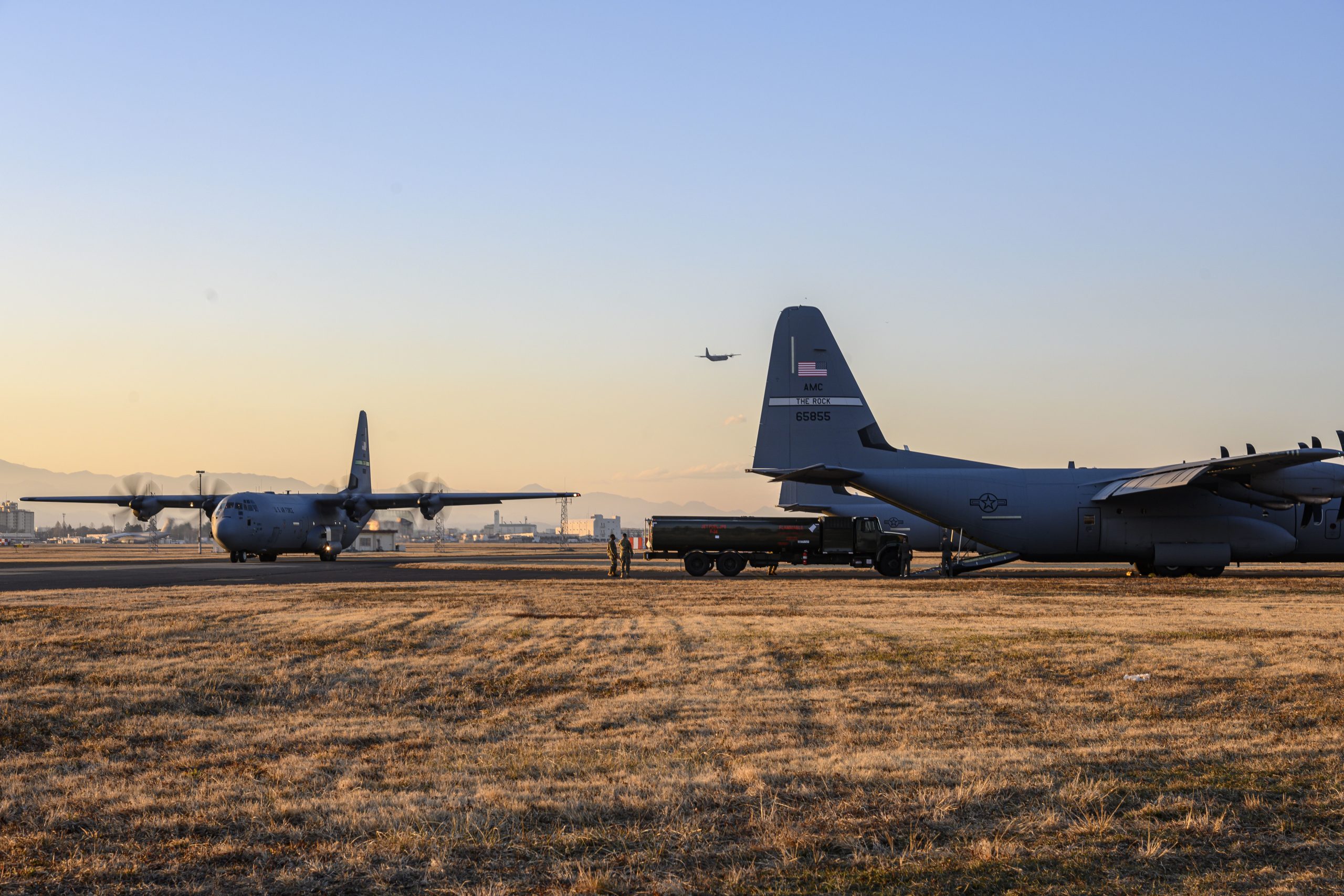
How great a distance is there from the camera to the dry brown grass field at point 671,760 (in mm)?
5789

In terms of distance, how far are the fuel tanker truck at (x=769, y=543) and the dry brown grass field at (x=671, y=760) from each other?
20.0m

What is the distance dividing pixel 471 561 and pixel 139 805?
56971 mm

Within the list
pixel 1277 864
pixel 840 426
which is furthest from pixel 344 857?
pixel 840 426

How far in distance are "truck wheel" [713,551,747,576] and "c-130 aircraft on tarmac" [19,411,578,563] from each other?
1951 centimetres

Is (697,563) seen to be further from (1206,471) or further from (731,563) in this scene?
(1206,471)

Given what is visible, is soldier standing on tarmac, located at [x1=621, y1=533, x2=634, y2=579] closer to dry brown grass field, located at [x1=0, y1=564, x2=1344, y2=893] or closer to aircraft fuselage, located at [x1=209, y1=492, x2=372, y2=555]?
dry brown grass field, located at [x1=0, y1=564, x2=1344, y2=893]

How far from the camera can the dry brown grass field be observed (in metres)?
5.79

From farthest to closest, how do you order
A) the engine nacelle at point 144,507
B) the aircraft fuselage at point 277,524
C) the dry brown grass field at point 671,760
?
the engine nacelle at point 144,507 < the aircraft fuselage at point 277,524 < the dry brown grass field at point 671,760

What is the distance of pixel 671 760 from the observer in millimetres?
8523

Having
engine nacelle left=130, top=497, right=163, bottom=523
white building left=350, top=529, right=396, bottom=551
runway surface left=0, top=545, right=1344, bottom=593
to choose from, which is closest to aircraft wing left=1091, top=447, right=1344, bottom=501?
runway surface left=0, top=545, right=1344, bottom=593

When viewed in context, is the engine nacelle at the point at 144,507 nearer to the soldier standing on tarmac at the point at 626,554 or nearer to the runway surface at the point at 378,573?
the runway surface at the point at 378,573

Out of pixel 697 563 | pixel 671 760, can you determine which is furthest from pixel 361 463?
pixel 671 760

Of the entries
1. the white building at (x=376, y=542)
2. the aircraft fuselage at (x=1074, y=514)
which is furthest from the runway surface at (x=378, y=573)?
the white building at (x=376, y=542)

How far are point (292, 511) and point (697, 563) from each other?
87.1 ft
